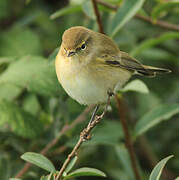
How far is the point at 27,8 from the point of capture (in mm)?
5363

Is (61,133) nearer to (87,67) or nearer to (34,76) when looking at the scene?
(34,76)

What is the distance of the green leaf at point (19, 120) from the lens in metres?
3.25

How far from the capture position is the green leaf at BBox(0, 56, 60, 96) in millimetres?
3297

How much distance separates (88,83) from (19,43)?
6.99 feet

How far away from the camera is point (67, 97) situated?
3.58m

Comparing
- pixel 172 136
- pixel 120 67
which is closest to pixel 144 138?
pixel 172 136

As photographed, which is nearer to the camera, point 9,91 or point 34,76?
point 34,76

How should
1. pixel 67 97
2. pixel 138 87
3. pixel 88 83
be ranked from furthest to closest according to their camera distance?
1. pixel 67 97
2. pixel 138 87
3. pixel 88 83

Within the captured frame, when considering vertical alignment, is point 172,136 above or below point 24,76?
below

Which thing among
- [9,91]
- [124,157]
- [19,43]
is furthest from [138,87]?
[19,43]

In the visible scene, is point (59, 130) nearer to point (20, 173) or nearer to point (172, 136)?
point (20, 173)


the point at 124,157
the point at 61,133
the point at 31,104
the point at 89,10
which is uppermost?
the point at 89,10

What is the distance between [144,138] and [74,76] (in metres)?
1.88

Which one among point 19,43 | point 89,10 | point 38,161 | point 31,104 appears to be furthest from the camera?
point 19,43
